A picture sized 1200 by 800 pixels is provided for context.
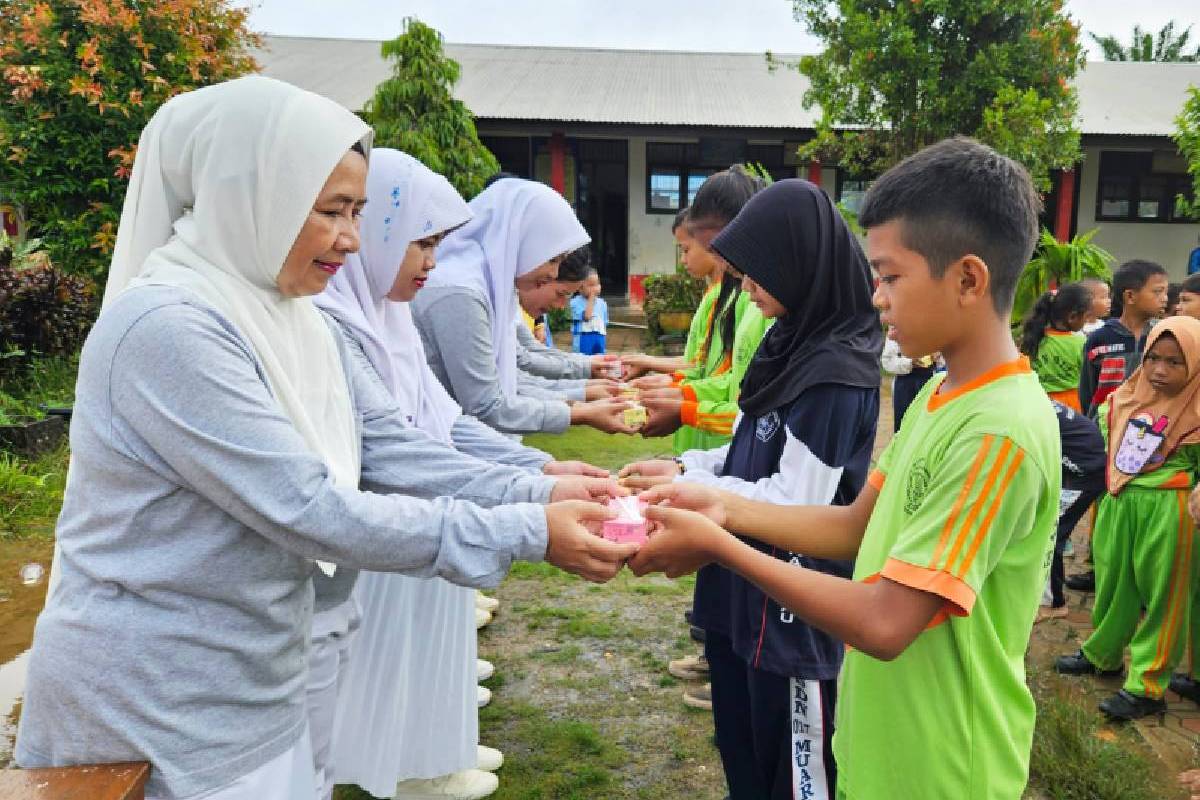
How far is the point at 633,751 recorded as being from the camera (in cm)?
363

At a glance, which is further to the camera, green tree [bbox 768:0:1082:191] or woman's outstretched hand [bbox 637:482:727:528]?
green tree [bbox 768:0:1082:191]

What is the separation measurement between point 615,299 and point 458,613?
14.7 meters

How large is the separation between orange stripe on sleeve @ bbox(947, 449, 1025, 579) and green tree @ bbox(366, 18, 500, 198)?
898 cm

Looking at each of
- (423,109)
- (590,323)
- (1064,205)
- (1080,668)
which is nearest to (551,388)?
(1080,668)

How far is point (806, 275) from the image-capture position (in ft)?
8.20

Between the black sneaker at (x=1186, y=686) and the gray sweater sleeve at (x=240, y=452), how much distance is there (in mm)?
3916

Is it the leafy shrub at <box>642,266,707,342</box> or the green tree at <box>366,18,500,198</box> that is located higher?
the green tree at <box>366,18,500,198</box>

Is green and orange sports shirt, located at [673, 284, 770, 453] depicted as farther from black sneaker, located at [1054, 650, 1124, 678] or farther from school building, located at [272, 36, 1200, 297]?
school building, located at [272, 36, 1200, 297]

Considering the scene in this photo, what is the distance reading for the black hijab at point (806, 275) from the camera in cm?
247

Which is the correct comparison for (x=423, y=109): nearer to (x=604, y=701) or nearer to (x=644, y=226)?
(x=644, y=226)

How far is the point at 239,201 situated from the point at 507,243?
2.25m

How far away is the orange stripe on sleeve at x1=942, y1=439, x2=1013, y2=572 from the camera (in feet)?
5.04

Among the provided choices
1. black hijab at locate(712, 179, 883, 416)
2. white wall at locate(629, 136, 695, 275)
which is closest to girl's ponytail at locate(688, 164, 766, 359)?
black hijab at locate(712, 179, 883, 416)

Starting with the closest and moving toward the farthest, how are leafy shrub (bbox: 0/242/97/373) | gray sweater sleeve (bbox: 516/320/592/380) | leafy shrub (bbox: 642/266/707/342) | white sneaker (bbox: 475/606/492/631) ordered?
white sneaker (bbox: 475/606/492/631)
gray sweater sleeve (bbox: 516/320/592/380)
leafy shrub (bbox: 0/242/97/373)
leafy shrub (bbox: 642/266/707/342)
